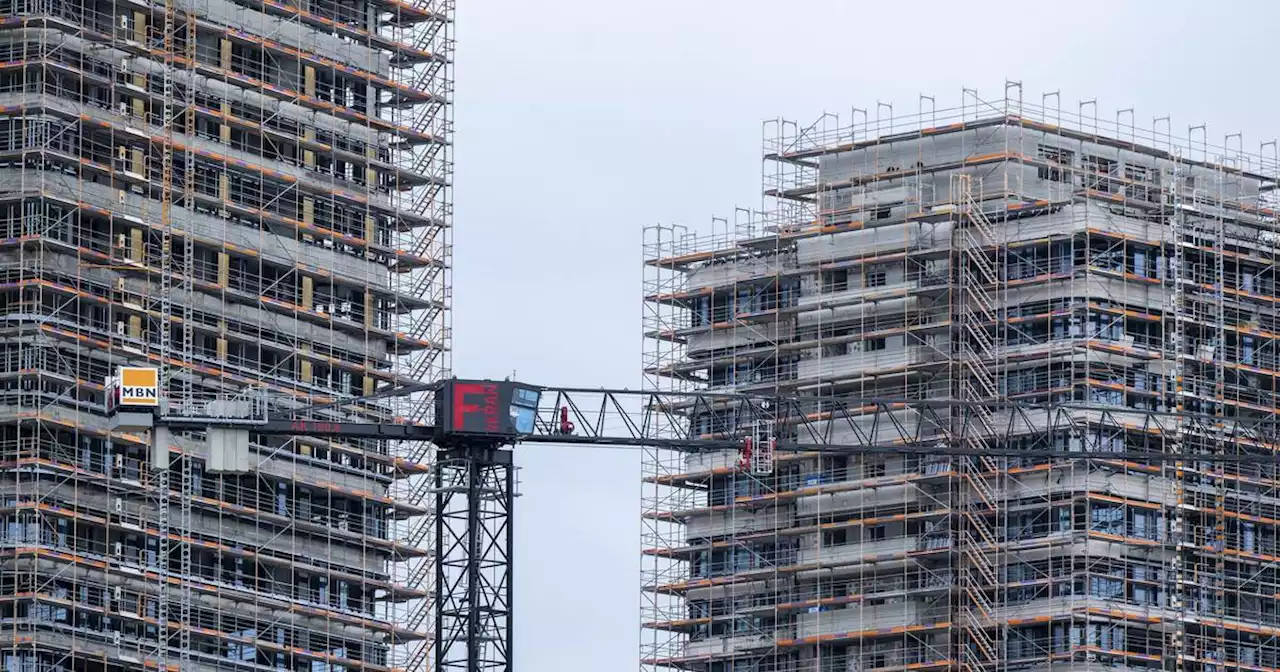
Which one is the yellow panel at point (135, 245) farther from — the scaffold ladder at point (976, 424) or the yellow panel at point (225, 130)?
the scaffold ladder at point (976, 424)

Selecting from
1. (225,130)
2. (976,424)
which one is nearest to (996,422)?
(976,424)

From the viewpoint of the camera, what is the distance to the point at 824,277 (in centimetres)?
19600

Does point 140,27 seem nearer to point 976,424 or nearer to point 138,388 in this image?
point 138,388

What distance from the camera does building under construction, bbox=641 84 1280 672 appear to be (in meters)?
185

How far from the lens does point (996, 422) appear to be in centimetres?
18738

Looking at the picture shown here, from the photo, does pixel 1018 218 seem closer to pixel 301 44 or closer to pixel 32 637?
pixel 301 44

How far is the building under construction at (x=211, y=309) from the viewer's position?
559 feet

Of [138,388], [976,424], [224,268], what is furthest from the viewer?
[976,424]

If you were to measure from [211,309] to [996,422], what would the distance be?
36.6m

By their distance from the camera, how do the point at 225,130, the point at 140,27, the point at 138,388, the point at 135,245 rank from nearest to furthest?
the point at 138,388, the point at 135,245, the point at 140,27, the point at 225,130

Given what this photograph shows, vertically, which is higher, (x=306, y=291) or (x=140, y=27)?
(x=140, y=27)

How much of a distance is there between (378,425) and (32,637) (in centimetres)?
1755

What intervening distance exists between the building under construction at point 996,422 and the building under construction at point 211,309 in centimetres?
1788

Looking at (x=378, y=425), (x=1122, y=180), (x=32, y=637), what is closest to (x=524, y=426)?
(x=378, y=425)
